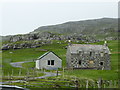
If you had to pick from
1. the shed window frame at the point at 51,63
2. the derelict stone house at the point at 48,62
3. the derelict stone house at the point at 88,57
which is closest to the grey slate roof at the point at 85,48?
the derelict stone house at the point at 88,57

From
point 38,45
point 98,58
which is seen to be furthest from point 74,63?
point 38,45

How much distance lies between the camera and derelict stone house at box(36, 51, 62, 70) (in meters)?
61.8

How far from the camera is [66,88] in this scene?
1453 inches

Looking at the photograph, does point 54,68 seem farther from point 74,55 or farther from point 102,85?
point 102,85

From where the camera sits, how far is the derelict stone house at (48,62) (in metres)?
61.8

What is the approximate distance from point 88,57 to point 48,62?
10266 millimetres

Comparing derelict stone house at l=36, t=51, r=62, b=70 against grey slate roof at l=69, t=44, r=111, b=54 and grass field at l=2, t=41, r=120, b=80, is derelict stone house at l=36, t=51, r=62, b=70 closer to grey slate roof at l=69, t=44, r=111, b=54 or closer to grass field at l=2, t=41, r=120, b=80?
grass field at l=2, t=41, r=120, b=80

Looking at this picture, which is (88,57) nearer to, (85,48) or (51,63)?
(85,48)

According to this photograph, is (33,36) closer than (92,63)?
No

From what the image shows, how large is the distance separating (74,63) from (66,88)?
2540 centimetres

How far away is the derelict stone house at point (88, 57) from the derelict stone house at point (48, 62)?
3.19 m

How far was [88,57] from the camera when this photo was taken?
2477 inches

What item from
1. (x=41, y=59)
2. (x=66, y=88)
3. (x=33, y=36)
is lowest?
(x=66, y=88)

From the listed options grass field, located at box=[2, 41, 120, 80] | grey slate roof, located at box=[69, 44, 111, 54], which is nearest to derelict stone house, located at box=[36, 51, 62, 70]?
grass field, located at box=[2, 41, 120, 80]
